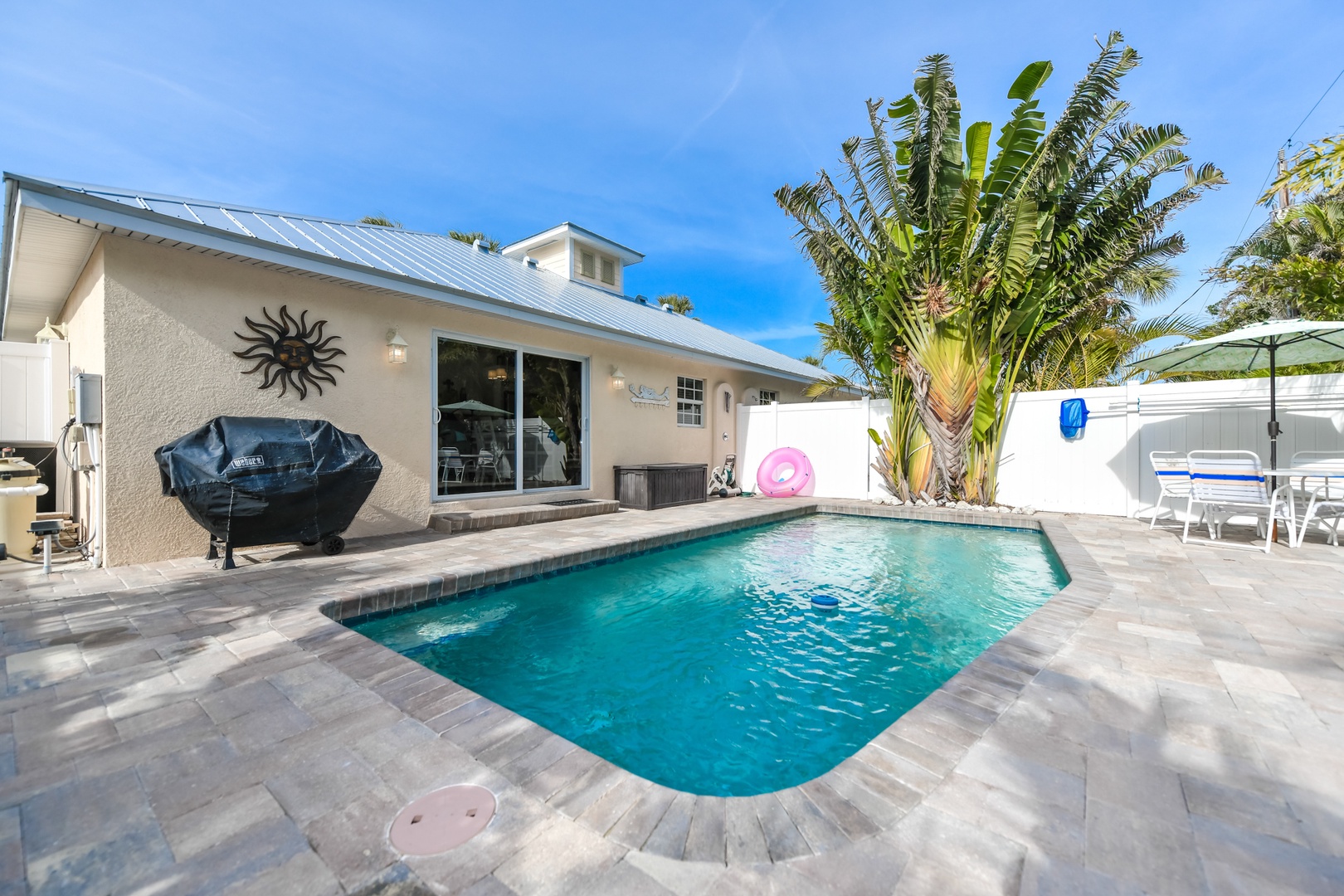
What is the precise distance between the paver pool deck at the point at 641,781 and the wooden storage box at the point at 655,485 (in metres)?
5.99

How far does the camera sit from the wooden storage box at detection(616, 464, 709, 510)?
9.09m

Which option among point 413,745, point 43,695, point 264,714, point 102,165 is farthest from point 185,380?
point 102,165

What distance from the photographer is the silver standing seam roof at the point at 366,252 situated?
4305 millimetres

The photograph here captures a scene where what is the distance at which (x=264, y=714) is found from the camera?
2.27 m

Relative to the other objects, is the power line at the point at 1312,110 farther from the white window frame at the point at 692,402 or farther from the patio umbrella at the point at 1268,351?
the white window frame at the point at 692,402

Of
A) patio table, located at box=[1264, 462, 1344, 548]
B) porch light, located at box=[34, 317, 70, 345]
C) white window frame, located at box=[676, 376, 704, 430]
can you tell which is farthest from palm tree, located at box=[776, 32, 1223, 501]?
porch light, located at box=[34, 317, 70, 345]

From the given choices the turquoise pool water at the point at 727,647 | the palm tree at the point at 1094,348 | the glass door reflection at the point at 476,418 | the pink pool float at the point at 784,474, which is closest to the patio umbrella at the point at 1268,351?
the turquoise pool water at the point at 727,647

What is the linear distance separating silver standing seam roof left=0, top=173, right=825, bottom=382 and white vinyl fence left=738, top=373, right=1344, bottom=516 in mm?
4830

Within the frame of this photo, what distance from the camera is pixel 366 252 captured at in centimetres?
654

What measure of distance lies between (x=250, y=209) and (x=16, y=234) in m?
1.92

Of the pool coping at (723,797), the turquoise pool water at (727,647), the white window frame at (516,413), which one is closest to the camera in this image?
the pool coping at (723,797)

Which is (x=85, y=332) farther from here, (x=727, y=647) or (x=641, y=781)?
(x=641, y=781)

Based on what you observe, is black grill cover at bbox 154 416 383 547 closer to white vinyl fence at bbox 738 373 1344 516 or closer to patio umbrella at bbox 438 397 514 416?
patio umbrella at bbox 438 397 514 416

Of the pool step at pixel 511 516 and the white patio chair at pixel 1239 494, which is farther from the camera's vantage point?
the pool step at pixel 511 516
